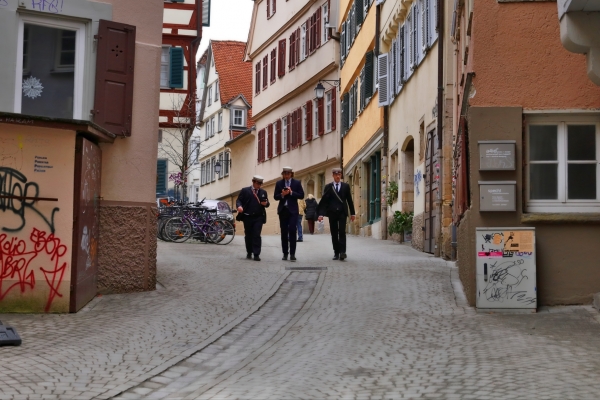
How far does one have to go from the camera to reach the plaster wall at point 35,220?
488 inches

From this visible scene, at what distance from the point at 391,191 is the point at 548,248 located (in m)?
15.2

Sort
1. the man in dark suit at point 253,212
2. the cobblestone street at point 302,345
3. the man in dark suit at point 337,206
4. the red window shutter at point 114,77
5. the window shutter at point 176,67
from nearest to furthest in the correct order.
A: 1. the cobblestone street at point 302,345
2. the red window shutter at point 114,77
3. the man in dark suit at point 337,206
4. the man in dark suit at point 253,212
5. the window shutter at point 176,67

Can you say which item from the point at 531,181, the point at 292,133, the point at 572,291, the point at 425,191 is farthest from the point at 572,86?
the point at 292,133

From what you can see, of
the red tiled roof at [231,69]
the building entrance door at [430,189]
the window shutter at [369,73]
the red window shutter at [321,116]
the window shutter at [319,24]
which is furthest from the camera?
the red tiled roof at [231,69]

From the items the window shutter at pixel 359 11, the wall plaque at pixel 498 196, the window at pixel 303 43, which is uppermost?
the window at pixel 303 43

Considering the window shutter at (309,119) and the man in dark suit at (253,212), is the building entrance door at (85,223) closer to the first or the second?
the man in dark suit at (253,212)

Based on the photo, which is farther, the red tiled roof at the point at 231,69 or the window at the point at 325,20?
the red tiled roof at the point at 231,69

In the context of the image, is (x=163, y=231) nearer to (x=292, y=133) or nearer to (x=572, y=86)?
(x=572, y=86)

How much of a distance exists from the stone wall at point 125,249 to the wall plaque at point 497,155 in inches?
184

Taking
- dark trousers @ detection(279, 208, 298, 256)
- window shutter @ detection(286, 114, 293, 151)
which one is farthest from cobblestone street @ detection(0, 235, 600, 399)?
window shutter @ detection(286, 114, 293, 151)

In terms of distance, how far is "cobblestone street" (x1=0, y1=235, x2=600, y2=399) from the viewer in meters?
8.04

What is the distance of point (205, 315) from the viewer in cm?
1240

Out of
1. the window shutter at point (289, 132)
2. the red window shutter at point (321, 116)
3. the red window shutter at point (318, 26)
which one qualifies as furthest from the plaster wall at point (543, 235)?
the window shutter at point (289, 132)

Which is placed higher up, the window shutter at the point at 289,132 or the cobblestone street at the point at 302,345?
the window shutter at the point at 289,132
